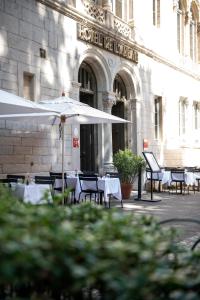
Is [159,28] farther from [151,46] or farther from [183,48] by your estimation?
[183,48]

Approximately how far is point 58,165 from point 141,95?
229 inches

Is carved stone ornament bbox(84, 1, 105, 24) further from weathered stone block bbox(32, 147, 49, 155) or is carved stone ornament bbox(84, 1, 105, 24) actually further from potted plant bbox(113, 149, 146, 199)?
weathered stone block bbox(32, 147, 49, 155)

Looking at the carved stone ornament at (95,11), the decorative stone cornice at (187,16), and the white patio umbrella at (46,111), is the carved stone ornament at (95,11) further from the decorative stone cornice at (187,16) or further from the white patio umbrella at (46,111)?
the decorative stone cornice at (187,16)

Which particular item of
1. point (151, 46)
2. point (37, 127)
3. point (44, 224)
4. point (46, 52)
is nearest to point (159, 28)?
point (151, 46)

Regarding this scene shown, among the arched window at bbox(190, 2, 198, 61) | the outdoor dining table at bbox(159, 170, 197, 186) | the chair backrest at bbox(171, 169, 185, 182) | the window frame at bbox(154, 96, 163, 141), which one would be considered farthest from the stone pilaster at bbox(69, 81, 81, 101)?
the arched window at bbox(190, 2, 198, 61)

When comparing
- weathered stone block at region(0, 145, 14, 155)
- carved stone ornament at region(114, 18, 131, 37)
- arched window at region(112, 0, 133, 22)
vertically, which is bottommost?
weathered stone block at region(0, 145, 14, 155)

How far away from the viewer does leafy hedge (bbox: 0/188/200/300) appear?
59.4 inches

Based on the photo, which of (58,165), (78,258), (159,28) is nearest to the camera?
(78,258)

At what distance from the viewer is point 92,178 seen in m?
9.62

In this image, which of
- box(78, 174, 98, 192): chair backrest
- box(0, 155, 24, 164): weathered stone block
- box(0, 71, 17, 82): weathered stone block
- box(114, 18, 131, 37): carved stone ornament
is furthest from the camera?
box(114, 18, 131, 37): carved stone ornament

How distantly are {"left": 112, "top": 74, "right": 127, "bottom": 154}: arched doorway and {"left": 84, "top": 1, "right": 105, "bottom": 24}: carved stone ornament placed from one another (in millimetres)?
2518

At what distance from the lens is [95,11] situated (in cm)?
1381

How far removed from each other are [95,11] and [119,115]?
409 cm

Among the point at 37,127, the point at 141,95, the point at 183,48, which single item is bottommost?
the point at 37,127
